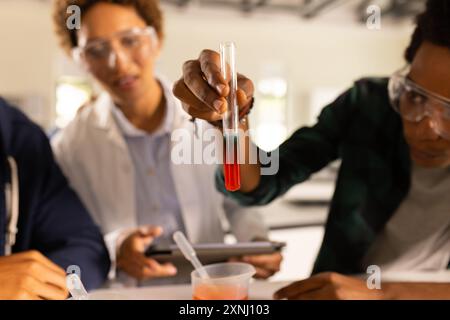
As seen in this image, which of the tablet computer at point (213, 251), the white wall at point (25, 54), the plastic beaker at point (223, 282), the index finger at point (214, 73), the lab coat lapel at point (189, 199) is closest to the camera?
the index finger at point (214, 73)

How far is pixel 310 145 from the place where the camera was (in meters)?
0.66

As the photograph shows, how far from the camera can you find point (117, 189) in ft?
2.54

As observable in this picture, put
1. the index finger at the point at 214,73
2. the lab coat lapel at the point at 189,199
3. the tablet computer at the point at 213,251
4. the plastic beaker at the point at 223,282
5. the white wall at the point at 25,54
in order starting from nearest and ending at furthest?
the index finger at the point at 214,73 < the plastic beaker at the point at 223,282 < the tablet computer at the point at 213,251 < the lab coat lapel at the point at 189,199 < the white wall at the point at 25,54

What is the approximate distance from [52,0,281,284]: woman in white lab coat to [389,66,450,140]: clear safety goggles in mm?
275

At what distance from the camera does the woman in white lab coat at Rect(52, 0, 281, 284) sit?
0.61 m

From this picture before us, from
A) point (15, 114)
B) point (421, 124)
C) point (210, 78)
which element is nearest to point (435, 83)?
point (421, 124)

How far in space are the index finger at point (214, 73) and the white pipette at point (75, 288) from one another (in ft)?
0.86

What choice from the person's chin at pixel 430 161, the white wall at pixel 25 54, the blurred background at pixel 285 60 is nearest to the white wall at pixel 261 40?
the blurred background at pixel 285 60

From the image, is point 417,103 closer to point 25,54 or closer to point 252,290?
point 252,290

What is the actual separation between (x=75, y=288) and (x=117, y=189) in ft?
1.02

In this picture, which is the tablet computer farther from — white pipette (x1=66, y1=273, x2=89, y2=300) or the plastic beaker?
white pipette (x1=66, y1=273, x2=89, y2=300)

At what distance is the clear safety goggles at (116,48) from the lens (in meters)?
0.54

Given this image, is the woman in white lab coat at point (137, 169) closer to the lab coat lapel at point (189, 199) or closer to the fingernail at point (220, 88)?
the lab coat lapel at point (189, 199)
